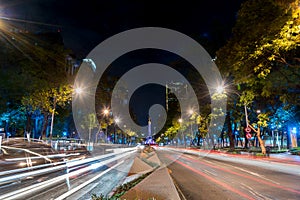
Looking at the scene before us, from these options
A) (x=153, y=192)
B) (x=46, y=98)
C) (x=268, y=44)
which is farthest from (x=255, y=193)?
(x=46, y=98)

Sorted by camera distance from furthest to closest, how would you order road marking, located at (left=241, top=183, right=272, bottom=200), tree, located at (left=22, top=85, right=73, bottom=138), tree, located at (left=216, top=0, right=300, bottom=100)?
tree, located at (left=22, top=85, right=73, bottom=138) < tree, located at (left=216, top=0, right=300, bottom=100) < road marking, located at (left=241, top=183, right=272, bottom=200)

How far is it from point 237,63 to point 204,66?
2225 centimetres

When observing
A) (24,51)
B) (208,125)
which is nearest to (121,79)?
(208,125)

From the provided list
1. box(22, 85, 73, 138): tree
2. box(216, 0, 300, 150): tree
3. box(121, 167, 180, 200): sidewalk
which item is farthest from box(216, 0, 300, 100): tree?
box(22, 85, 73, 138): tree

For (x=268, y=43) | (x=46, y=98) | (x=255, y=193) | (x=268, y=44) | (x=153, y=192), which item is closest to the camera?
(x=153, y=192)

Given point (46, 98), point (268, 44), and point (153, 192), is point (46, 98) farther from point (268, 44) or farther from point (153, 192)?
point (153, 192)

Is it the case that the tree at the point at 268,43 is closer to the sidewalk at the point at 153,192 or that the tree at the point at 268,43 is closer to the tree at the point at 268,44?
the tree at the point at 268,44

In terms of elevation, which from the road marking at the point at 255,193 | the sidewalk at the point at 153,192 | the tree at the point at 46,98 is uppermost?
the tree at the point at 46,98

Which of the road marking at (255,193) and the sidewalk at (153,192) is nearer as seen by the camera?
the sidewalk at (153,192)

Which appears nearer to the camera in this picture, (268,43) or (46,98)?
(268,43)

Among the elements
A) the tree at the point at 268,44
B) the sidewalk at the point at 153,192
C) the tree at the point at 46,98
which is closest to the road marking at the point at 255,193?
the sidewalk at the point at 153,192

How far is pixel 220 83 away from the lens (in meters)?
29.8

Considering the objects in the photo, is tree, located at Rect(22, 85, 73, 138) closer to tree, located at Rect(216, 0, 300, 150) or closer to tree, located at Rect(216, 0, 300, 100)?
tree, located at Rect(216, 0, 300, 150)

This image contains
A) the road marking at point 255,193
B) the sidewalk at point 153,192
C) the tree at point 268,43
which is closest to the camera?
the sidewalk at point 153,192
